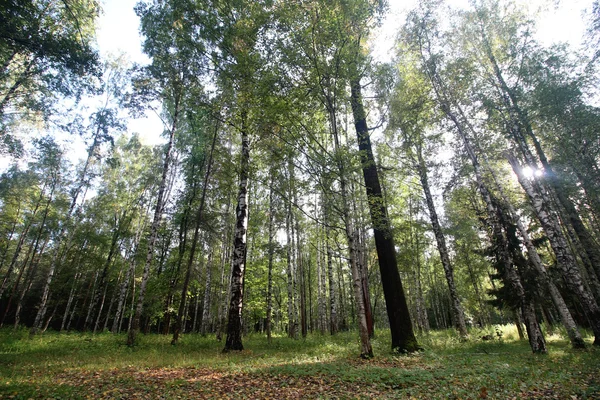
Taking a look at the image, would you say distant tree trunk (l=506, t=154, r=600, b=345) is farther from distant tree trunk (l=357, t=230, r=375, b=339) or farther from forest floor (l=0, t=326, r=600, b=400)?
distant tree trunk (l=357, t=230, r=375, b=339)

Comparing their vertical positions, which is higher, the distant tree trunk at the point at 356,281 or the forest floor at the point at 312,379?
the distant tree trunk at the point at 356,281

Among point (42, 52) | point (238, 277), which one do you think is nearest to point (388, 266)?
point (238, 277)

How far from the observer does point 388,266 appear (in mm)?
10211

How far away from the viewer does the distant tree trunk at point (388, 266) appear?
A: 9.45 meters

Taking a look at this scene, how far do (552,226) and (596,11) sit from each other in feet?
25.7

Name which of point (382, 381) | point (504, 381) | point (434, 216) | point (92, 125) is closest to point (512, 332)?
point (434, 216)

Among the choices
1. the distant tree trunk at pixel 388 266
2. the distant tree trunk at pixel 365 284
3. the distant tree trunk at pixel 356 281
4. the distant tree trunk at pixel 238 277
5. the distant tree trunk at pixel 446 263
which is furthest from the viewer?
the distant tree trunk at pixel 365 284

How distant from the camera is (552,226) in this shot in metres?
11.0

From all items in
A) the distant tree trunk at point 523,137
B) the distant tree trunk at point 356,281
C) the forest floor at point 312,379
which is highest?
the distant tree trunk at point 523,137

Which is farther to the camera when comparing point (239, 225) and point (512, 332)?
point (512, 332)

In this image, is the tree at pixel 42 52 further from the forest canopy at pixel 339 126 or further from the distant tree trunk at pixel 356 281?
the distant tree trunk at pixel 356 281

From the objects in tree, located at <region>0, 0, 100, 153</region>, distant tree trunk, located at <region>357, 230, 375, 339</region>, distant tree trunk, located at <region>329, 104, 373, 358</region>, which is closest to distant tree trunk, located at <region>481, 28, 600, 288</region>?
distant tree trunk, located at <region>357, 230, 375, 339</region>

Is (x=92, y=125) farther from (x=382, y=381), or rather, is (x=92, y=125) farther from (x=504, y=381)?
(x=504, y=381)

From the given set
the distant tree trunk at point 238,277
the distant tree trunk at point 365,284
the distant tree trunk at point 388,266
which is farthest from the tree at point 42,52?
the distant tree trunk at point 365,284
